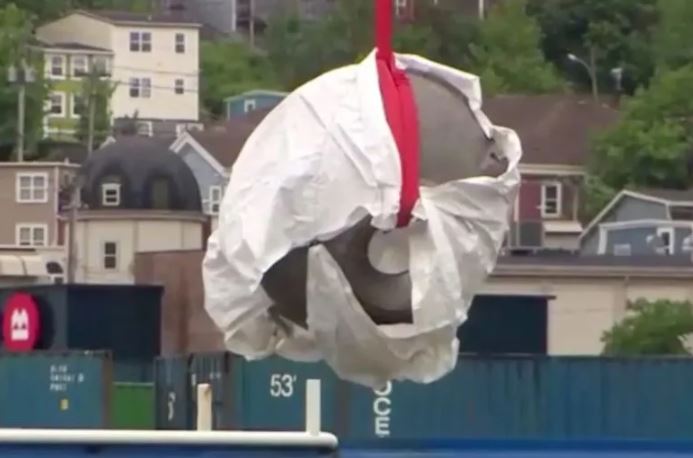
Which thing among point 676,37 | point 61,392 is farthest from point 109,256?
point 676,37

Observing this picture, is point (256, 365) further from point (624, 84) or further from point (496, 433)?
point (624, 84)

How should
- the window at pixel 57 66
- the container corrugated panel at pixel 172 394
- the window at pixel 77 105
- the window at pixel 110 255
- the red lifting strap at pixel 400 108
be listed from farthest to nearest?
the window at pixel 57 66, the window at pixel 77 105, the window at pixel 110 255, the container corrugated panel at pixel 172 394, the red lifting strap at pixel 400 108

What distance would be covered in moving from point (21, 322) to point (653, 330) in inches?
841

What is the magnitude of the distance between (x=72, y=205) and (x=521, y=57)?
40416 millimetres

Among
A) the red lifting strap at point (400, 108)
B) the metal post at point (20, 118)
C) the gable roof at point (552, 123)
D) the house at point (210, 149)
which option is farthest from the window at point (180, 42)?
the red lifting strap at point (400, 108)

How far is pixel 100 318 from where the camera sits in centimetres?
4478

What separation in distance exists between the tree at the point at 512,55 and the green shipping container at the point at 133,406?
242 feet

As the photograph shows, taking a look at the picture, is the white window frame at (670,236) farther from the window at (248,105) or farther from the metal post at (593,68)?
the metal post at (593,68)

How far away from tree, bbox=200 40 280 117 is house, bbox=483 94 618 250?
37.4 m

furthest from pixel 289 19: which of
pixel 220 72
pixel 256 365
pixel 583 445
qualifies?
pixel 583 445

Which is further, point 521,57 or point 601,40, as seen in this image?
point 601,40

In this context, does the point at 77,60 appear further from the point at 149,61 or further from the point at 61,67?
the point at 149,61

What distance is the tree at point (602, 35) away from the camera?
400ft

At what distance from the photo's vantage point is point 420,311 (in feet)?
18.3
